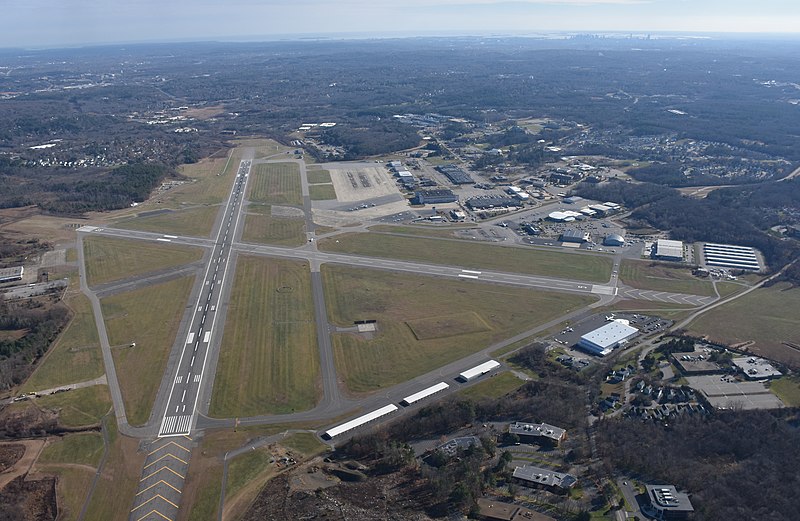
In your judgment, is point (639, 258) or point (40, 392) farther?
point (639, 258)

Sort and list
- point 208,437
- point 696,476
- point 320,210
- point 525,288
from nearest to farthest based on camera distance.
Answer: point 696,476 < point 208,437 < point 525,288 < point 320,210

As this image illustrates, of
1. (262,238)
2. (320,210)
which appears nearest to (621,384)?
(262,238)

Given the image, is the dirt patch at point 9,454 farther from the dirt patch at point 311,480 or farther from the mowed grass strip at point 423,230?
the mowed grass strip at point 423,230

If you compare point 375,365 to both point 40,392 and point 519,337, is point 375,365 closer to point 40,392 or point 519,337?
point 519,337

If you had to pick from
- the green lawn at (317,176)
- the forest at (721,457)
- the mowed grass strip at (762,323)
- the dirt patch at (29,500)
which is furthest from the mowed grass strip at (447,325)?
the green lawn at (317,176)

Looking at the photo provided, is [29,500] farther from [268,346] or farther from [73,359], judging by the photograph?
[268,346]

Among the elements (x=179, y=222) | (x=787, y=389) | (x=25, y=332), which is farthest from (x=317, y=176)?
(x=787, y=389)

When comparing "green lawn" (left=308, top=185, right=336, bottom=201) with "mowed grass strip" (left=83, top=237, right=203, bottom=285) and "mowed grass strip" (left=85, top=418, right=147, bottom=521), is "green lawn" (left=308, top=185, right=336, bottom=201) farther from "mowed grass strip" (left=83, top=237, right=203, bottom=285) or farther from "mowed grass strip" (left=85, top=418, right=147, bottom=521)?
"mowed grass strip" (left=85, top=418, right=147, bottom=521)

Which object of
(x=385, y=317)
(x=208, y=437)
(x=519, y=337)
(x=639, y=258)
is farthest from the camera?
(x=639, y=258)

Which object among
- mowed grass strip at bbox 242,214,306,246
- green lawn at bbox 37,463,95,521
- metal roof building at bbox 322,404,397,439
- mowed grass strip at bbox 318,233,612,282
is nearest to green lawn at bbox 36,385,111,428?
green lawn at bbox 37,463,95,521
